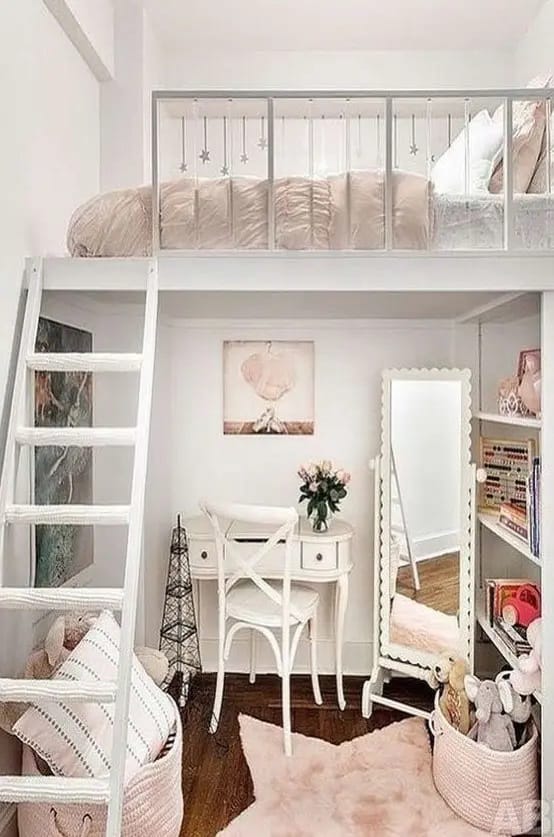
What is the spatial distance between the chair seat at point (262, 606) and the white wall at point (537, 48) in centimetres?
264

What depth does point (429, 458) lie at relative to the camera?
3412mm

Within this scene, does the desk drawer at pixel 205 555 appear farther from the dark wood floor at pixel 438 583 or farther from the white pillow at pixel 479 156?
the white pillow at pixel 479 156

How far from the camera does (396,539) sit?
346 centimetres

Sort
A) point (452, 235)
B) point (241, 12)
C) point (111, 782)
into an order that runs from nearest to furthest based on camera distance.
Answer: point (111, 782), point (452, 235), point (241, 12)

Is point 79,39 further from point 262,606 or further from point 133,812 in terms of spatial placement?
point 133,812

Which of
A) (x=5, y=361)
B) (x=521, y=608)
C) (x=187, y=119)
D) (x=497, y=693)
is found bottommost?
(x=497, y=693)

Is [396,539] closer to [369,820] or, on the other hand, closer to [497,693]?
[497,693]

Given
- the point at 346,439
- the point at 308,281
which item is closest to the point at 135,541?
the point at 308,281

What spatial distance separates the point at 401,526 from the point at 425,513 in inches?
4.8

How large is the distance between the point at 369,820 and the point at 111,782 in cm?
108

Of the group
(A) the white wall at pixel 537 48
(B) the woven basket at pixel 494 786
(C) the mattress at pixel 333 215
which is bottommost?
(B) the woven basket at pixel 494 786

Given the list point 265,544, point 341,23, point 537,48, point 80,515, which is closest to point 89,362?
point 80,515

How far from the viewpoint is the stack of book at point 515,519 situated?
2.96 m

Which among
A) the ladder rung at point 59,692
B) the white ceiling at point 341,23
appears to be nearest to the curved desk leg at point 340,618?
the ladder rung at point 59,692
